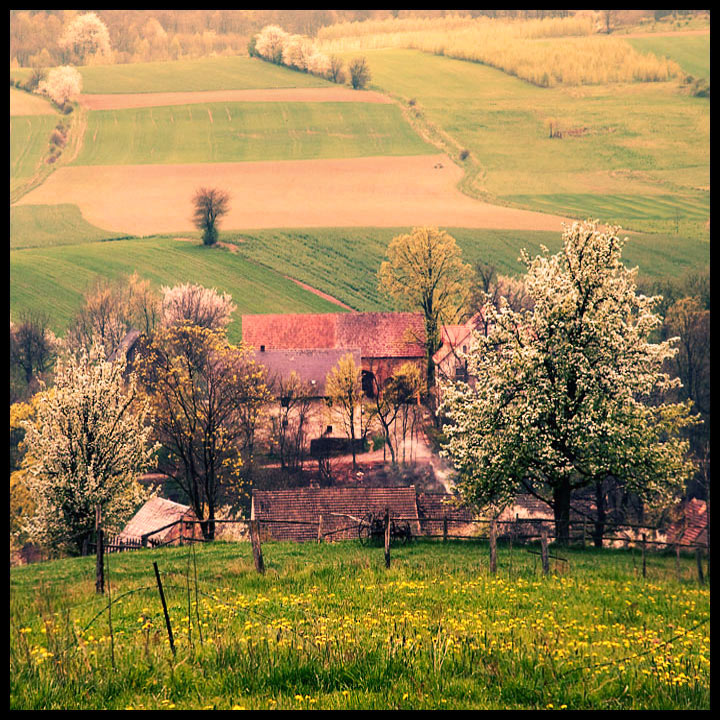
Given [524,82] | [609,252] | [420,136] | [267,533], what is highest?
[524,82]

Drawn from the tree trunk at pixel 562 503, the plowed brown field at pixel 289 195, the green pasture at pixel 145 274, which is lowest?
the tree trunk at pixel 562 503

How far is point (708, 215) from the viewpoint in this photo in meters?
138

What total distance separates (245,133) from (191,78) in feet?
117

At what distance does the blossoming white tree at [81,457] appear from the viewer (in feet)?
145

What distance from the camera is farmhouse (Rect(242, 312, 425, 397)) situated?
90250 mm

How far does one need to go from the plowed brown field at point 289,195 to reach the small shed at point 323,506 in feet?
298

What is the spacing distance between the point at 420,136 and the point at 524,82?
122 ft

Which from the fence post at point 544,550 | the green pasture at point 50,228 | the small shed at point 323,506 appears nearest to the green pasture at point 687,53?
the green pasture at point 50,228

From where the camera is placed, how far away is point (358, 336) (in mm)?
93375


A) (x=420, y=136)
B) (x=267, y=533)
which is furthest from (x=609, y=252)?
(x=420, y=136)

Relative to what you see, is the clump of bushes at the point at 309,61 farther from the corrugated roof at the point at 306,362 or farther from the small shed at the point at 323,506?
the small shed at the point at 323,506

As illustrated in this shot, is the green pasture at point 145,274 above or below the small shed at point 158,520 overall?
above

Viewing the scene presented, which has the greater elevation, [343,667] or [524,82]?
[524,82]

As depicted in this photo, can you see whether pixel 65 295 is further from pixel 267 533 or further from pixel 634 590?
pixel 634 590
